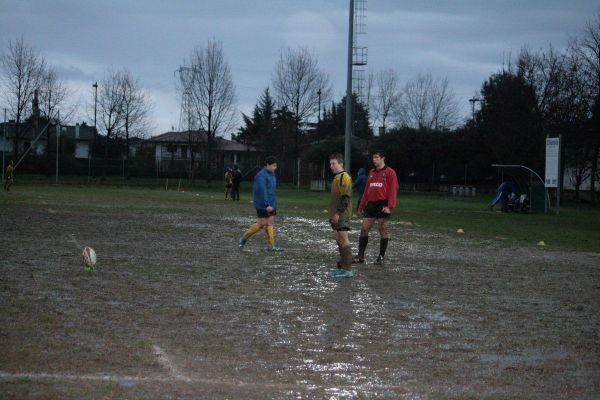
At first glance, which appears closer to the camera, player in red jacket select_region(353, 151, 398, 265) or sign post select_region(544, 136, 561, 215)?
player in red jacket select_region(353, 151, 398, 265)

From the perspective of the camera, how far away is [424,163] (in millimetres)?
64375

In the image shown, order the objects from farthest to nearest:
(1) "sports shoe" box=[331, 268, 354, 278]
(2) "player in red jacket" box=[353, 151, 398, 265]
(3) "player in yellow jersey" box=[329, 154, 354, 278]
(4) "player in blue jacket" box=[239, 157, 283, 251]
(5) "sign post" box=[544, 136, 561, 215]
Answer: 1. (5) "sign post" box=[544, 136, 561, 215]
2. (4) "player in blue jacket" box=[239, 157, 283, 251]
3. (2) "player in red jacket" box=[353, 151, 398, 265]
4. (1) "sports shoe" box=[331, 268, 354, 278]
5. (3) "player in yellow jersey" box=[329, 154, 354, 278]

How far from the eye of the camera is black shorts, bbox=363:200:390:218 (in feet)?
43.3

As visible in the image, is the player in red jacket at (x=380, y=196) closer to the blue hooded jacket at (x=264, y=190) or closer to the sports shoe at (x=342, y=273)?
the sports shoe at (x=342, y=273)

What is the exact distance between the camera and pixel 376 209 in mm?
13234

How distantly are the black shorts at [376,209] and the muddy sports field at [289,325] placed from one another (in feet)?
3.02

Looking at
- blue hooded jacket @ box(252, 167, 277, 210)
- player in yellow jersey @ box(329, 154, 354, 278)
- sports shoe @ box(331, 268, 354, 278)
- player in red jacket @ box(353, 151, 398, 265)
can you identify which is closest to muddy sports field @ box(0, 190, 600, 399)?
sports shoe @ box(331, 268, 354, 278)

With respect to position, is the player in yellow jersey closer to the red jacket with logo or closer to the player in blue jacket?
the red jacket with logo

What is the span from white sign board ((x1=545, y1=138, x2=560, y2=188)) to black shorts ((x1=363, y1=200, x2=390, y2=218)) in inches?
837

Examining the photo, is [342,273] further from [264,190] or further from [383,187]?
[264,190]

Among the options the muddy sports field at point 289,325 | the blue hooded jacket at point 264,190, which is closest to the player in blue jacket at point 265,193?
the blue hooded jacket at point 264,190

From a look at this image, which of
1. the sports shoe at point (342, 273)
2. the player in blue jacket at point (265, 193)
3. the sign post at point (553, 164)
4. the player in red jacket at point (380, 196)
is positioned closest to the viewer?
the sports shoe at point (342, 273)

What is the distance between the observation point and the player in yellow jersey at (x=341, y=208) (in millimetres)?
11344

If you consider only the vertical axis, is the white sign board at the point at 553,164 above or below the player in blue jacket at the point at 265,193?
above
